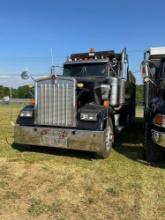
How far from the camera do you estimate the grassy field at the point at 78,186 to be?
12.1ft

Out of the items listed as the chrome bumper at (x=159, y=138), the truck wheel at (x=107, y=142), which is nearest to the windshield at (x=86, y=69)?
the truck wheel at (x=107, y=142)

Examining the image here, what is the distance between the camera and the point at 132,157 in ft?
21.5

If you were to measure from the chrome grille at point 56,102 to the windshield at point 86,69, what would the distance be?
203 centimetres

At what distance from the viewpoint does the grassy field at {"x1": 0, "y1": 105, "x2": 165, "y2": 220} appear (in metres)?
3.70

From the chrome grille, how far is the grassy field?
2.88 ft

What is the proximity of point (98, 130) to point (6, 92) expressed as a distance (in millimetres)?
104875

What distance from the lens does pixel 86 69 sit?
8258 mm

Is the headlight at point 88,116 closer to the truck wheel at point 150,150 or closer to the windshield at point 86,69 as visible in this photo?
the truck wheel at point 150,150

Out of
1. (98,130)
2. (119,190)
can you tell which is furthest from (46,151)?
(119,190)

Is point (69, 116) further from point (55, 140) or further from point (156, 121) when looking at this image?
point (156, 121)

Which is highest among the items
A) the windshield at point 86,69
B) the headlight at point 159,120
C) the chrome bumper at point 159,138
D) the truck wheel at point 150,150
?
the windshield at point 86,69

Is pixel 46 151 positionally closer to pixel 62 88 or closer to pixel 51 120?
pixel 51 120

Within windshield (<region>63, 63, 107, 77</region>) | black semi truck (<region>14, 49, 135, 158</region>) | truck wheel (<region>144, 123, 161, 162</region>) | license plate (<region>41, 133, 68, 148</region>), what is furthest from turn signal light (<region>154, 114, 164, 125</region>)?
windshield (<region>63, 63, 107, 77</region>)

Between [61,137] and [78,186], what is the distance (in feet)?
5.54
